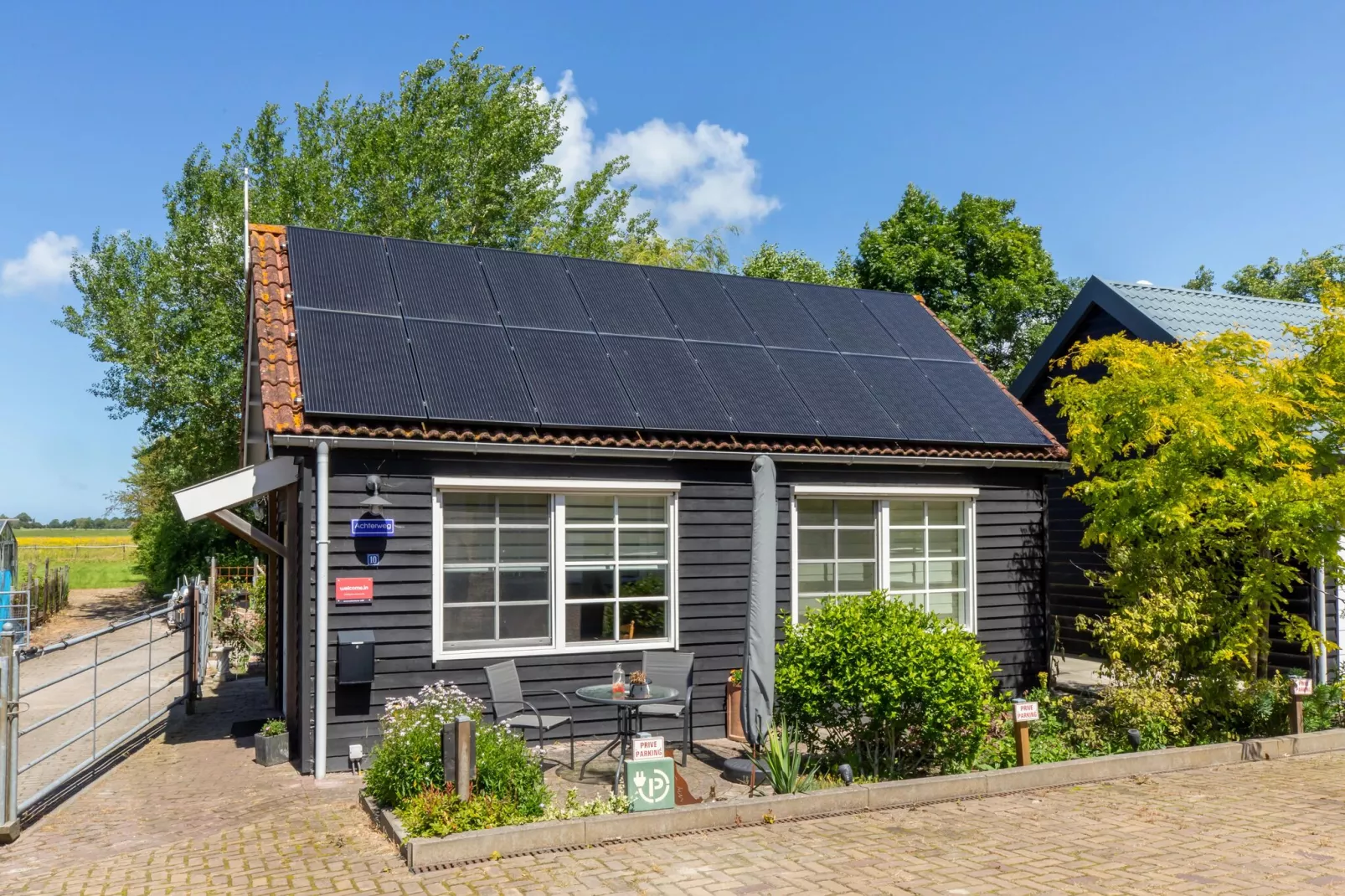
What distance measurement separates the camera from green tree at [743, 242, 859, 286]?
111 feet

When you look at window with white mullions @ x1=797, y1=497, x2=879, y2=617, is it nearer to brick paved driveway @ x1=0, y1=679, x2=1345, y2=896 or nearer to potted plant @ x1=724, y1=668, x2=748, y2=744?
potted plant @ x1=724, y1=668, x2=748, y2=744

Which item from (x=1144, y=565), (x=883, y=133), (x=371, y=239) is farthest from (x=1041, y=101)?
(x=371, y=239)

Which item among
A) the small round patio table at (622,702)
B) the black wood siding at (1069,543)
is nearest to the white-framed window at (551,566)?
the small round patio table at (622,702)

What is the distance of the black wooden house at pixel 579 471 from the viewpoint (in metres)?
9.90

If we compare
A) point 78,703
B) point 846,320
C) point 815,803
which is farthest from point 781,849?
point 846,320

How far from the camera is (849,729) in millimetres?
9203

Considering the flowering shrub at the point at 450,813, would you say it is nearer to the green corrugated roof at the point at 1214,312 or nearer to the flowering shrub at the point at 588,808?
the flowering shrub at the point at 588,808

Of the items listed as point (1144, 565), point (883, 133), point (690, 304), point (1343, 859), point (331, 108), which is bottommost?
point (1343, 859)

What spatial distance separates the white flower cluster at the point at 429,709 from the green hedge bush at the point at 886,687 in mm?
2839

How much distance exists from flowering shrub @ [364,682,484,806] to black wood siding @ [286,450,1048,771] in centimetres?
134

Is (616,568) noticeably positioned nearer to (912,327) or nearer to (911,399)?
(911,399)

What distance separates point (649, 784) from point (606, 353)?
18.3 feet

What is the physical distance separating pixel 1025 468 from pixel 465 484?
7.21 metres

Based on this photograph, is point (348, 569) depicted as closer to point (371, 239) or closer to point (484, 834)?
point (484, 834)
